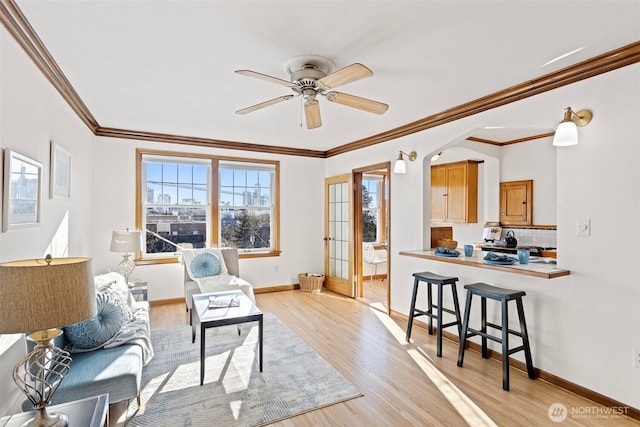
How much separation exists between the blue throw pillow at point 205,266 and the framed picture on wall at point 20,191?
6.70 feet

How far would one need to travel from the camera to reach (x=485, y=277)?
3352mm

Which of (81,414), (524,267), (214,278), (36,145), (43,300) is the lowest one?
(81,414)

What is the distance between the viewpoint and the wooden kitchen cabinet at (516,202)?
5230 millimetres

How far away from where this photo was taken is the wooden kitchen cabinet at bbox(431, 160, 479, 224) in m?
5.89

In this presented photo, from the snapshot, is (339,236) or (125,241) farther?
(339,236)

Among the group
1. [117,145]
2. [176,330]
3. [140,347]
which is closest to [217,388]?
[140,347]

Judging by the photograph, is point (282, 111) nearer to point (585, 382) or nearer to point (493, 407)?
point (493, 407)

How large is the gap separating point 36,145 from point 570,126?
3.88 metres

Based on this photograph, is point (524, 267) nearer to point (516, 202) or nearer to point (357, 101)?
point (357, 101)

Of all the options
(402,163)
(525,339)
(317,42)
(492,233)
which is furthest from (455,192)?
(317,42)

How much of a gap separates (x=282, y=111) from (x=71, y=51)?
190cm

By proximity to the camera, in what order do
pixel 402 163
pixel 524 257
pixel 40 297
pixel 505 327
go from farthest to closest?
1. pixel 402 163
2. pixel 524 257
3. pixel 505 327
4. pixel 40 297

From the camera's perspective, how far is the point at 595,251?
2535 mm

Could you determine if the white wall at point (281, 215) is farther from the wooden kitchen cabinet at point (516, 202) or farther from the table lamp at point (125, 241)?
the wooden kitchen cabinet at point (516, 202)
